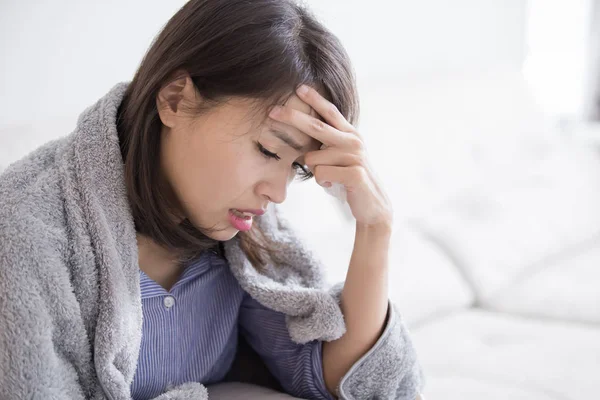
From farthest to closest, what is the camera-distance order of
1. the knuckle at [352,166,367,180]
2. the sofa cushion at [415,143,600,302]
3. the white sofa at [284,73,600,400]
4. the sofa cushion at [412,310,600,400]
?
1. the sofa cushion at [415,143,600,302]
2. the white sofa at [284,73,600,400]
3. the sofa cushion at [412,310,600,400]
4. the knuckle at [352,166,367,180]

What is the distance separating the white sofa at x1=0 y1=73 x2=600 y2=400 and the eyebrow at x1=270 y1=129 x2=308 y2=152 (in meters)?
0.32

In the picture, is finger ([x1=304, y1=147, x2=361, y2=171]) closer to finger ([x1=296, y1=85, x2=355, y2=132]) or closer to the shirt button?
finger ([x1=296, y1=85, x2=355, y2=132])

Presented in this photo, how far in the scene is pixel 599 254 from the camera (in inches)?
80.2

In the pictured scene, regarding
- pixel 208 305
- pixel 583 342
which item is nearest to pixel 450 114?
pixel 583 342

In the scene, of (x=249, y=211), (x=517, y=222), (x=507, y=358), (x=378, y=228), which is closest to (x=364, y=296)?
(x=378, y=228)

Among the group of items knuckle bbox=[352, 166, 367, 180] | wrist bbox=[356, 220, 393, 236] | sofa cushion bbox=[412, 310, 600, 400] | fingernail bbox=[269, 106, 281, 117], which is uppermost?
fingernail bbox=[269, 106, 281, 117]

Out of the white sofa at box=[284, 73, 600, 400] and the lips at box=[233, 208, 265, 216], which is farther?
the white sofa at box=[284, 73, 600, 400]

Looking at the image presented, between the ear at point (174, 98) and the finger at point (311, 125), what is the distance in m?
0.12

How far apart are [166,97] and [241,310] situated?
1.38 feet

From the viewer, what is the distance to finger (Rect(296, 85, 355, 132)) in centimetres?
93

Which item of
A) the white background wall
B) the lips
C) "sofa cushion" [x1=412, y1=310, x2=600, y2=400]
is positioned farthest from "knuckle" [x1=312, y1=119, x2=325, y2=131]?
"sofa cushion" [x1=412, y1=310, x2=600, y2=400]

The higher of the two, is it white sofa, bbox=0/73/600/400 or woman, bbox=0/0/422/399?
woman, bbox=0/0/422/399

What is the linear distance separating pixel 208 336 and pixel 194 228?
0.20 metres

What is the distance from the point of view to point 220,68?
2.93 ft
